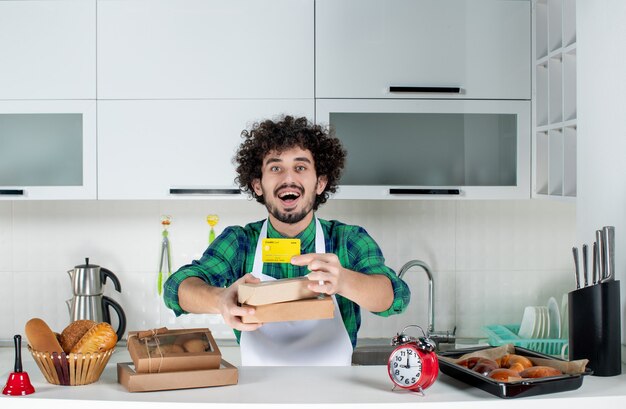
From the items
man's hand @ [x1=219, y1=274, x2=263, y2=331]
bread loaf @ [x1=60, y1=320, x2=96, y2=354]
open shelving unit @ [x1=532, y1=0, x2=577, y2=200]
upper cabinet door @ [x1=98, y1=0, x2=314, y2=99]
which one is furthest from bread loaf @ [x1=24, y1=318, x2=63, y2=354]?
open shelving unit @ [x1=532, y1=0, x2=577, y2=200]

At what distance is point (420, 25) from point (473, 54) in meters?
0.22

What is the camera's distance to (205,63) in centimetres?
284

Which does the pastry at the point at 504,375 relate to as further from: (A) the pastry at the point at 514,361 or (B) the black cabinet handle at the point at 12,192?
(B) the black cabinet handle at the point at 12,192

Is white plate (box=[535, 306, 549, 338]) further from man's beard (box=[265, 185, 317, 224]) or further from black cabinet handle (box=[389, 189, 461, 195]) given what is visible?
man's beard (box=[265, 185, 317, 224])

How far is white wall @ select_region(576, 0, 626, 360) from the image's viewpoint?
6.90 feet

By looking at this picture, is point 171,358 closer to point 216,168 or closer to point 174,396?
point 174,396

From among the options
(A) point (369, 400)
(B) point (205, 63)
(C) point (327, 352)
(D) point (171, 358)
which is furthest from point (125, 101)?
(A) point (369, 400)

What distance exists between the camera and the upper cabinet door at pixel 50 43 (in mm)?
2834

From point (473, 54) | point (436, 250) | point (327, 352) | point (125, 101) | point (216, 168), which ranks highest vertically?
point (473, 54)

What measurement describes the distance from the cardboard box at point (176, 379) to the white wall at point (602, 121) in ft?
3.47

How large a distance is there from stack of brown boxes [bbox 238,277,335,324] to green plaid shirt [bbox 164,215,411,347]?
55cm

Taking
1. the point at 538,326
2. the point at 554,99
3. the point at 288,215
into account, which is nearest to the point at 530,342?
the point at 538,326

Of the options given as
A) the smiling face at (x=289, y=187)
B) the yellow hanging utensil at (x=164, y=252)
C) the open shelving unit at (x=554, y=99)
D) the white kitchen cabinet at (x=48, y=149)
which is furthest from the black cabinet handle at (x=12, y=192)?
the open shelving unit at (x=554, y=99)

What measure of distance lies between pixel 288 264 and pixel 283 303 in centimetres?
66
